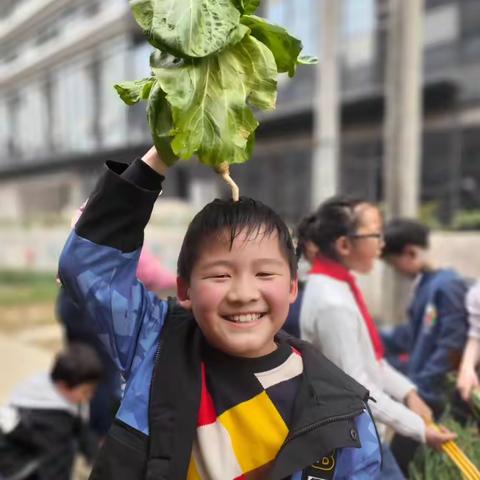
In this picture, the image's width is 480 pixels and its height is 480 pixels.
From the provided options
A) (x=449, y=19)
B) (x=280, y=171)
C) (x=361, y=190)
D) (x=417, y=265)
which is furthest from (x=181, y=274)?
(x=280, y=171)

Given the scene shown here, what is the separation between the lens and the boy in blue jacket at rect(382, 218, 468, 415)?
2.69m

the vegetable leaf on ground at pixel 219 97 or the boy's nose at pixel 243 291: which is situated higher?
the vegetable leaf on ground at pixel 219 97

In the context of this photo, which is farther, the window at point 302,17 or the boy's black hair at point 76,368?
the window at point 302,17

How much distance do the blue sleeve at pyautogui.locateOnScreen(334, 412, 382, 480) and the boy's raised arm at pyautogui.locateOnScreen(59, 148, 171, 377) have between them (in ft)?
1.65

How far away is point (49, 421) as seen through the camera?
9.32ft

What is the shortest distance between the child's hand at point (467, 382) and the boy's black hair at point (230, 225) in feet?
4.04

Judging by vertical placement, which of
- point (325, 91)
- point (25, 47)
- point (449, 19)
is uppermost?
point (25, 47)

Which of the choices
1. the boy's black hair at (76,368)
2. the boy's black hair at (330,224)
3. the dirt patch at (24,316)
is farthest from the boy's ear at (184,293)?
the dirt patch at (24,316)

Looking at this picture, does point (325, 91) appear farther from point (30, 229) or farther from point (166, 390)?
point (30, 229)

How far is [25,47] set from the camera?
33375 millimetres

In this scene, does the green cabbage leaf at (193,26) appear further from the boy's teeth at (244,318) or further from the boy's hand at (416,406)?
the boy's hand at (416,406)

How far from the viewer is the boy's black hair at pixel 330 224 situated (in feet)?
7.09

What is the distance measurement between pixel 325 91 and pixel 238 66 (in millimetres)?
9085

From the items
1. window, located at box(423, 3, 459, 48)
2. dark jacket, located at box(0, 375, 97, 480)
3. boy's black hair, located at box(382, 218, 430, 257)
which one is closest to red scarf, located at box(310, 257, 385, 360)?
boy's black hair, located at box(382, 218, 430, 257)
